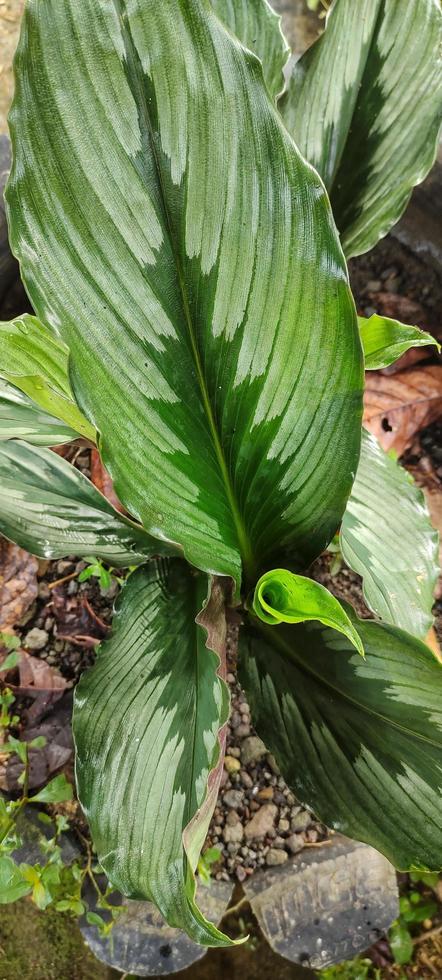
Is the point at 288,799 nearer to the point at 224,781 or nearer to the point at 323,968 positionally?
the point at 224,781

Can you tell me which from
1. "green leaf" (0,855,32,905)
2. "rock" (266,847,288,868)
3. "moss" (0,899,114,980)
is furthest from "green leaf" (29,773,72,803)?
"rock" (266,847,288,868)

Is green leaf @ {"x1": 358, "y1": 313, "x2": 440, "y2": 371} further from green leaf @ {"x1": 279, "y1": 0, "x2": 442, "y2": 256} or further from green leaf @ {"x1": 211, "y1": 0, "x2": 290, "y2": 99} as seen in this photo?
green leaf @ {"x1": 211, "y1": 0, "x2": 290, "y2": 99}

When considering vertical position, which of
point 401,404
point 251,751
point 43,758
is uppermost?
point 401,404

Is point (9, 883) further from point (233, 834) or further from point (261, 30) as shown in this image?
point (261, 30)

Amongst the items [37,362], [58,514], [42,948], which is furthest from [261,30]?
[42,948]

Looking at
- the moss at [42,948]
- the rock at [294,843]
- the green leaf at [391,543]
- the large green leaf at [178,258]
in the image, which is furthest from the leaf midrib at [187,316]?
the moss at [42,948]
